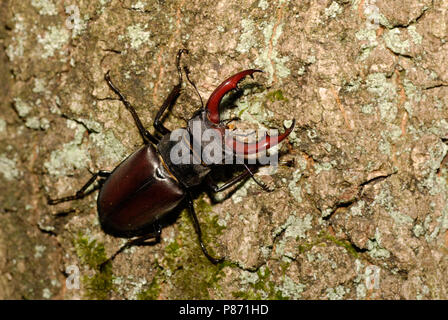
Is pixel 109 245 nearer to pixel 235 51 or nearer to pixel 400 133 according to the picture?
pixel 235 51

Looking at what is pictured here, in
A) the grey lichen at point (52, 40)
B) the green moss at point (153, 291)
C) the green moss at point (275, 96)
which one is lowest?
the green moss at point (153, 291)

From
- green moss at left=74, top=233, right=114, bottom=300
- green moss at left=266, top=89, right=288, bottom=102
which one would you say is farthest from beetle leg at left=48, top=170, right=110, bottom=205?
green moss at left=266, top=89, right=288, bottom=102

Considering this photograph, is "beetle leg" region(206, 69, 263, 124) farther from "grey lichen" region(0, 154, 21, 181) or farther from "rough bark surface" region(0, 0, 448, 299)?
"grey lichen" region(0, 154, 21, 181)

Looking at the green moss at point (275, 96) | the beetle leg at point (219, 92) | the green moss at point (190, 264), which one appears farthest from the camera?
the green moss at point (190, 264)

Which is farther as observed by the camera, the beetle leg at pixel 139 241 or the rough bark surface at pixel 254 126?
the beetle leg at pixel 139 241

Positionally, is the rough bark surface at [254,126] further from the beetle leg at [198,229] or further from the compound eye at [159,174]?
the compound eye at [159,174]

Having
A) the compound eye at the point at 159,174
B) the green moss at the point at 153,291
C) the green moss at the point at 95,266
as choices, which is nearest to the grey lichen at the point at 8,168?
the green moss at the point at 95,266

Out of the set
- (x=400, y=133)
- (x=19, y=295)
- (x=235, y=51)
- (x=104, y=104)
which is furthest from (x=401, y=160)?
(x=19, y=295)
